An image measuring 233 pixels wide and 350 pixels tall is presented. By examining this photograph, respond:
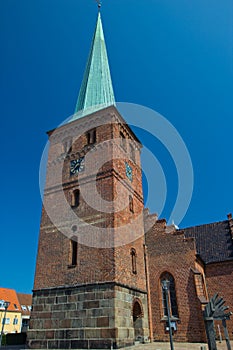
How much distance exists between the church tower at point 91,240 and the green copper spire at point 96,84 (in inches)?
9.4

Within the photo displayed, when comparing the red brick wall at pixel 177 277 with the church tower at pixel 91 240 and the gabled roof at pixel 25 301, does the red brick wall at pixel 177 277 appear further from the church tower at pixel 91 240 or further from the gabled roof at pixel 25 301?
the gabled roof at pixel 25 301

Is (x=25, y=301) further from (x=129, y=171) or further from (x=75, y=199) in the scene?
(x=129, y=171)

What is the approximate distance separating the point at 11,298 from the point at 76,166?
44.7 m

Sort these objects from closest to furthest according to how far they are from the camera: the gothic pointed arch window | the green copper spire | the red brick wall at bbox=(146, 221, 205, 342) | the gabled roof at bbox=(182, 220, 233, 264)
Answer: the gothic pointed arch window
the red brick wall at bbox=(146, 221, 205, 342)
the gabled roof at bbox=(182, 220, 233, 264)
the green copper spire

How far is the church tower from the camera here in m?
16.1

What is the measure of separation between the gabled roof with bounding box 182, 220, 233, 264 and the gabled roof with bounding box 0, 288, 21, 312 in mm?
40920

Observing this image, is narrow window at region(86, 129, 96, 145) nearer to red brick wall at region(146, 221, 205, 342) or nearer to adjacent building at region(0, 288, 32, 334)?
red brick wall at region(146, 221, 205, 342)

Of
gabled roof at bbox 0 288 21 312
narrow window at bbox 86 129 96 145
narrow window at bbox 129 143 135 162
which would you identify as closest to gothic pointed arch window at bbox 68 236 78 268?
narrow window at bbox 86 129 96 145

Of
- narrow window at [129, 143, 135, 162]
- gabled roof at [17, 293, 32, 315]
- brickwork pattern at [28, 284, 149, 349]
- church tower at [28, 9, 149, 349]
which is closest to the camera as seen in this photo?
brickwork pattern at [28, 284, 149, 349]

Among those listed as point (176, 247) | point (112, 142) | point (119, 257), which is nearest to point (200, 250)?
point (176, 247)

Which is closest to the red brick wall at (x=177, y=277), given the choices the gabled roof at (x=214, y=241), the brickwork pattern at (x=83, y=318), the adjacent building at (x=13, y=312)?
the gabled roof at (x=214, y=241)

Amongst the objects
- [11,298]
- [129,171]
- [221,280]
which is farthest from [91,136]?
[11,298]

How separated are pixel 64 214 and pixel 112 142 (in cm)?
654

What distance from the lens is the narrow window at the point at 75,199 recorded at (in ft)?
67.4
